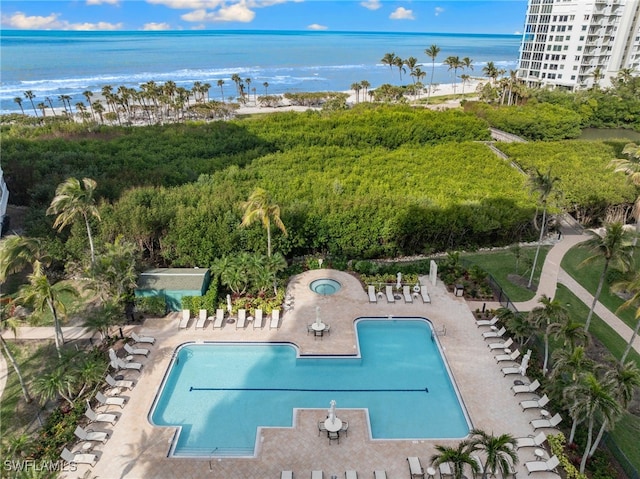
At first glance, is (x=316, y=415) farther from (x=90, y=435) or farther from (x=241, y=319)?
(x=90, y=435)

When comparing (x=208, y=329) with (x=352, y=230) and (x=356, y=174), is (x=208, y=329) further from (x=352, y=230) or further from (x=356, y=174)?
(x=356, y=174)

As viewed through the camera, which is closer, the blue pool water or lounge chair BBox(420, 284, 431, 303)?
the blue pool water

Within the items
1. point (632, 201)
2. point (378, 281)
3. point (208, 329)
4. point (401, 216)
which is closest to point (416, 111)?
point (632, 201)

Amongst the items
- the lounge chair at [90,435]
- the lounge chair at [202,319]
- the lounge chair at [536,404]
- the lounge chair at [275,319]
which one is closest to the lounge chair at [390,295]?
the lounge chair at [275,319]

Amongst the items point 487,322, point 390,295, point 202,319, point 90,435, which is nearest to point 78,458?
point 90,435

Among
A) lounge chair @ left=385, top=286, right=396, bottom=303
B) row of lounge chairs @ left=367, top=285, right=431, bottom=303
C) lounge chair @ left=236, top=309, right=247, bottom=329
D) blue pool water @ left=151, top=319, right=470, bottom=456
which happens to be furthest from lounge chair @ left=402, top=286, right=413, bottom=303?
lounge chair @ left=236, top=309, right=247, bottom=329

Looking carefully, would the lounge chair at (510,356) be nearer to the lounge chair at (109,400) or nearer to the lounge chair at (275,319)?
the lounge chair at (275,319)

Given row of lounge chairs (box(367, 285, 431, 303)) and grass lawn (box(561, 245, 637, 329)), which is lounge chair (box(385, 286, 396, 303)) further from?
grass lawn (box(561, 245, 637, 329))

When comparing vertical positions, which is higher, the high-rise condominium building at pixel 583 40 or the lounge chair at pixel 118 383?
the high-rise condominium building at pixel 583 40
